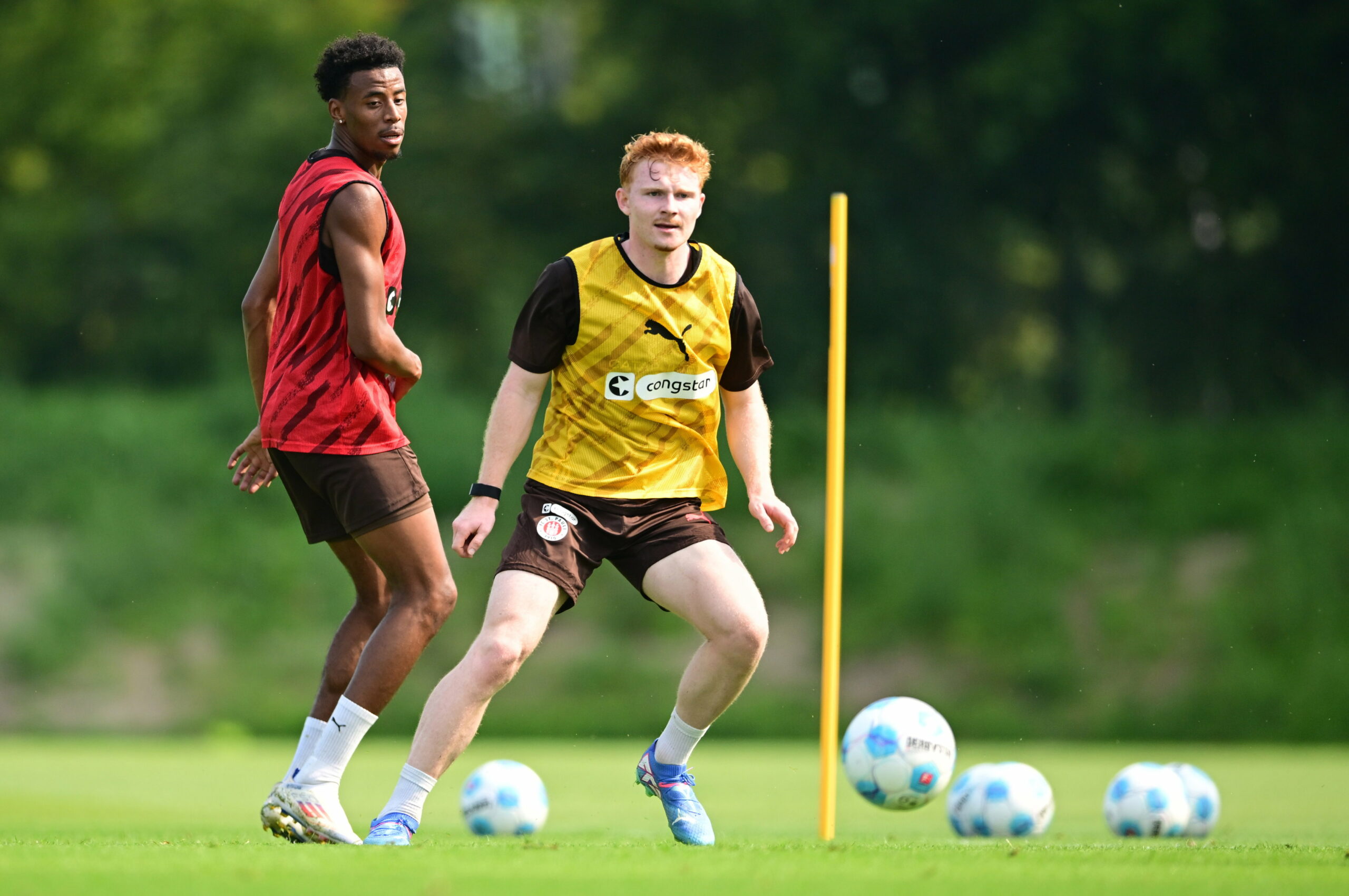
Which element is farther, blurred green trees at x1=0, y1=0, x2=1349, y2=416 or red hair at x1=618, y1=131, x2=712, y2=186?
blurred green trees at x1=0, y1=0, x2=1349, y2=416

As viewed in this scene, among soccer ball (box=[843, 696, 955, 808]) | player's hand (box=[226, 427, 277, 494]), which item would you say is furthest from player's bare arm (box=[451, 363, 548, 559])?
soccer ball (box=[843, 696, 955, 808])

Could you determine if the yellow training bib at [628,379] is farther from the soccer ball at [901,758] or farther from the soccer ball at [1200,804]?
the soccer ball at [1200,804]

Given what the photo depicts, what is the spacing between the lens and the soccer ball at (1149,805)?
6.82 metres

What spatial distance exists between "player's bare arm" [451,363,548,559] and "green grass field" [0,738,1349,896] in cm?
108

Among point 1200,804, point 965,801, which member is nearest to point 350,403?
point 965,801

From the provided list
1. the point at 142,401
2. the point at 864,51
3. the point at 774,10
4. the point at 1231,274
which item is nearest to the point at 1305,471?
the point at 1231,274

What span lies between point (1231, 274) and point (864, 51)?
572 centimetres

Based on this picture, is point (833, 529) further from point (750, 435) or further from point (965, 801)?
point (965, 801)

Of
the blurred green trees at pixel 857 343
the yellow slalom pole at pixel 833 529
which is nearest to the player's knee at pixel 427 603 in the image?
the yellow slalom pole at pixel 833 529

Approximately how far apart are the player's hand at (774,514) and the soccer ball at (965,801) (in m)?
1.67

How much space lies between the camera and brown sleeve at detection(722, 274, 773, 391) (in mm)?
5742

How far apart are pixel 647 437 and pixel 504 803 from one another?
2.04 meters

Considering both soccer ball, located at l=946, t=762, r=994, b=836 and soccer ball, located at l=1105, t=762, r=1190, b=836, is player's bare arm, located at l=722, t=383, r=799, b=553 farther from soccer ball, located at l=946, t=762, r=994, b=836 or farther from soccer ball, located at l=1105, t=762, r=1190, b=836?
soccer ball, located at l=1105, t=762, r=1190, b=836

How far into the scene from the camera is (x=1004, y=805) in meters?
6.71
